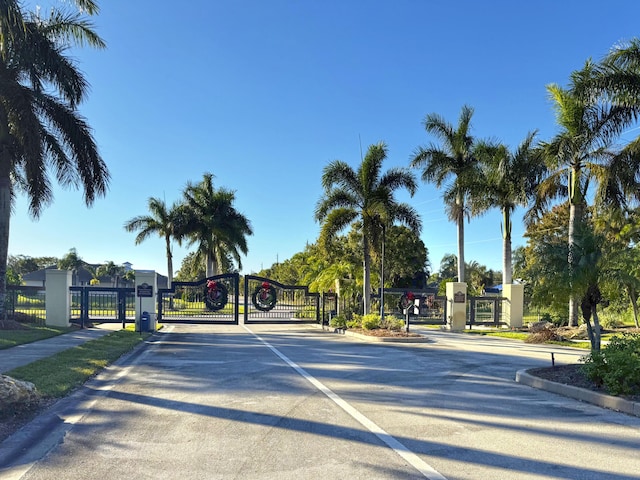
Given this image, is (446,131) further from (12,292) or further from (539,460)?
(539,460)

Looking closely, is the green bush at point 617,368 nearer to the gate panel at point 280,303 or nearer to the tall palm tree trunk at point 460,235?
the gate panel at point 280,303

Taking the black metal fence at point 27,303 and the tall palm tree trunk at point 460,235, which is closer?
the black metal fence at point 27,303

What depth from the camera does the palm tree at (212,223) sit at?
38406 mm

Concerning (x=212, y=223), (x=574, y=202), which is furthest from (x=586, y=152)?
(x=212, y=223)

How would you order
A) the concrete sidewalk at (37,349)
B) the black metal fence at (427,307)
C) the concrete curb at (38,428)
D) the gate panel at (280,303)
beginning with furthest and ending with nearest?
the black metal fence at (427,307) → the gate panel at (280,303) → the concrete sidewalk at (37,349) → the concrete curb at (38,428)

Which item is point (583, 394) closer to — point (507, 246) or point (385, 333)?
point (385, 333)

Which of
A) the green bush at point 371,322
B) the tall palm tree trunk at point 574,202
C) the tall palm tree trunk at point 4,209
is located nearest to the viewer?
the tall palm tree trunk at point 4,209

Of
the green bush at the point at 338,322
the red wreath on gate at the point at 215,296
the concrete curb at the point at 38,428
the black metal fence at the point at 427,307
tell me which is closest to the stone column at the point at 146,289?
the red wreath on gate at the point at 215,296

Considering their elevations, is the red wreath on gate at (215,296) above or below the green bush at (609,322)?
above

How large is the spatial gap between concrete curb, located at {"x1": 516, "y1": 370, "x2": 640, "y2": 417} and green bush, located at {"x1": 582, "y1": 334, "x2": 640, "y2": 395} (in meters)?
0.22

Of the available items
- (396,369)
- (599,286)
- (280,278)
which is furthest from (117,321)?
(280,278)

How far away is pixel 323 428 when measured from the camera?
22.1 ft

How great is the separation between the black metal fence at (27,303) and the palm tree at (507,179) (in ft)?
70.8

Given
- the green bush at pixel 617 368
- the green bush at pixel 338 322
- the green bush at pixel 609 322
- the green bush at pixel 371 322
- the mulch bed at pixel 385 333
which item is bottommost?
the green bush at pixel 609 322
